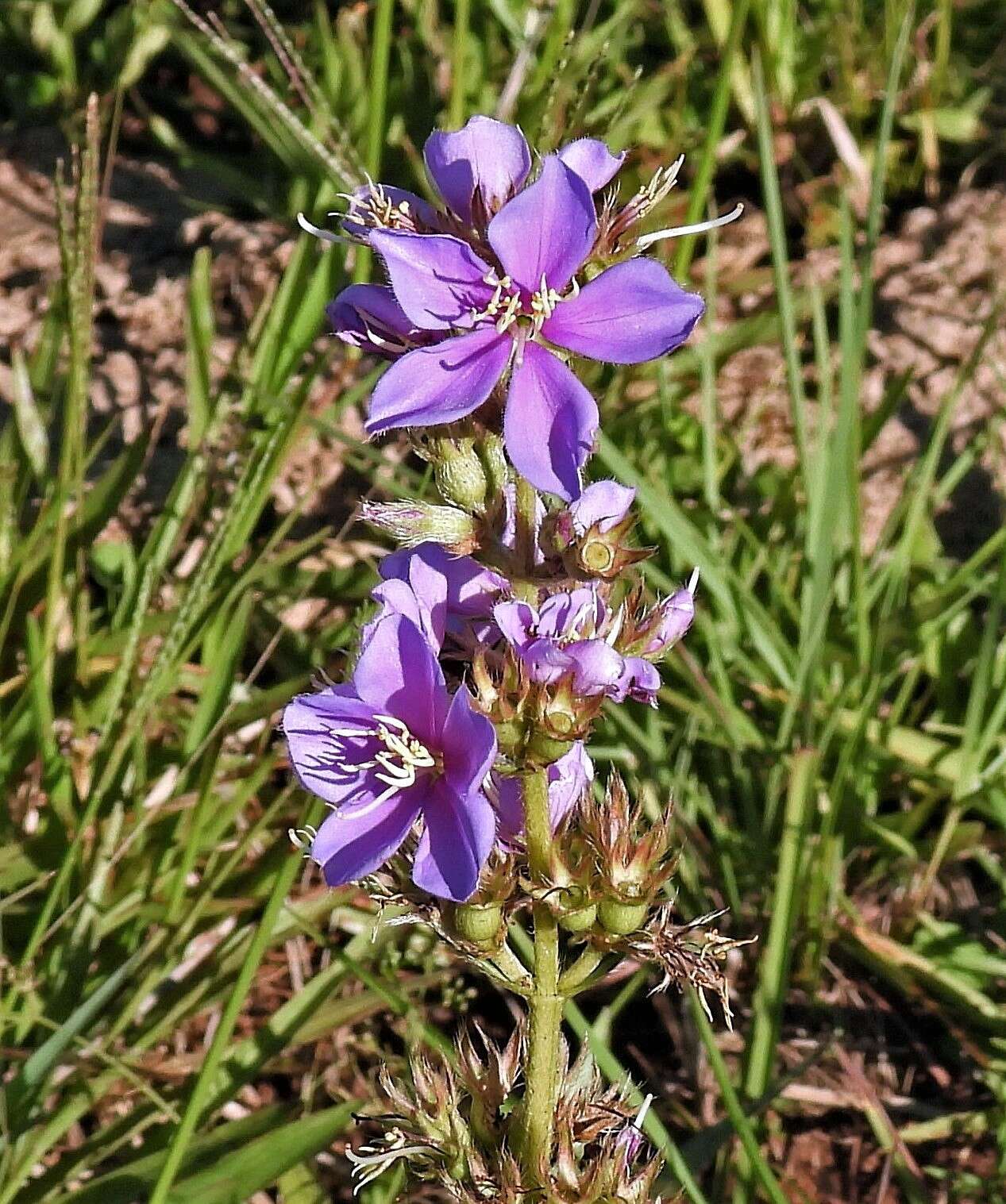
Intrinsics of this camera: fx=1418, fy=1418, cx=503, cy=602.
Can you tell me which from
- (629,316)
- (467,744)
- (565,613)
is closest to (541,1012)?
(467,744)

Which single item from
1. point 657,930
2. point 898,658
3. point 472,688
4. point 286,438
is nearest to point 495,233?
point 472,688

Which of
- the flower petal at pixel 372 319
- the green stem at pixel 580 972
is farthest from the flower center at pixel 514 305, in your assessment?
the green stem at pixel 580 972

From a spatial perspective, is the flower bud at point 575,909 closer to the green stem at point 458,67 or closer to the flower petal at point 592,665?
the flower petal at point 592,665

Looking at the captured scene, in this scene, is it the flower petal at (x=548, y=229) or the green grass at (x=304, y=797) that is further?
the green grass at (x=304, y=797)

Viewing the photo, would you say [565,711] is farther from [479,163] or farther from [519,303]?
[479,163]

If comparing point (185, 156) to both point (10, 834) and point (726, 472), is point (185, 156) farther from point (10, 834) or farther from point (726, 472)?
point (10, 834)

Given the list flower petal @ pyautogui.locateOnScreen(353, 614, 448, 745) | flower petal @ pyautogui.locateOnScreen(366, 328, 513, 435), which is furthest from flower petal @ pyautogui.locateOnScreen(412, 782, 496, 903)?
flower petal @ pyautogui.locateOnScreen(366, 328, 513, 435)

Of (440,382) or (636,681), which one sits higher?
(440,382)
